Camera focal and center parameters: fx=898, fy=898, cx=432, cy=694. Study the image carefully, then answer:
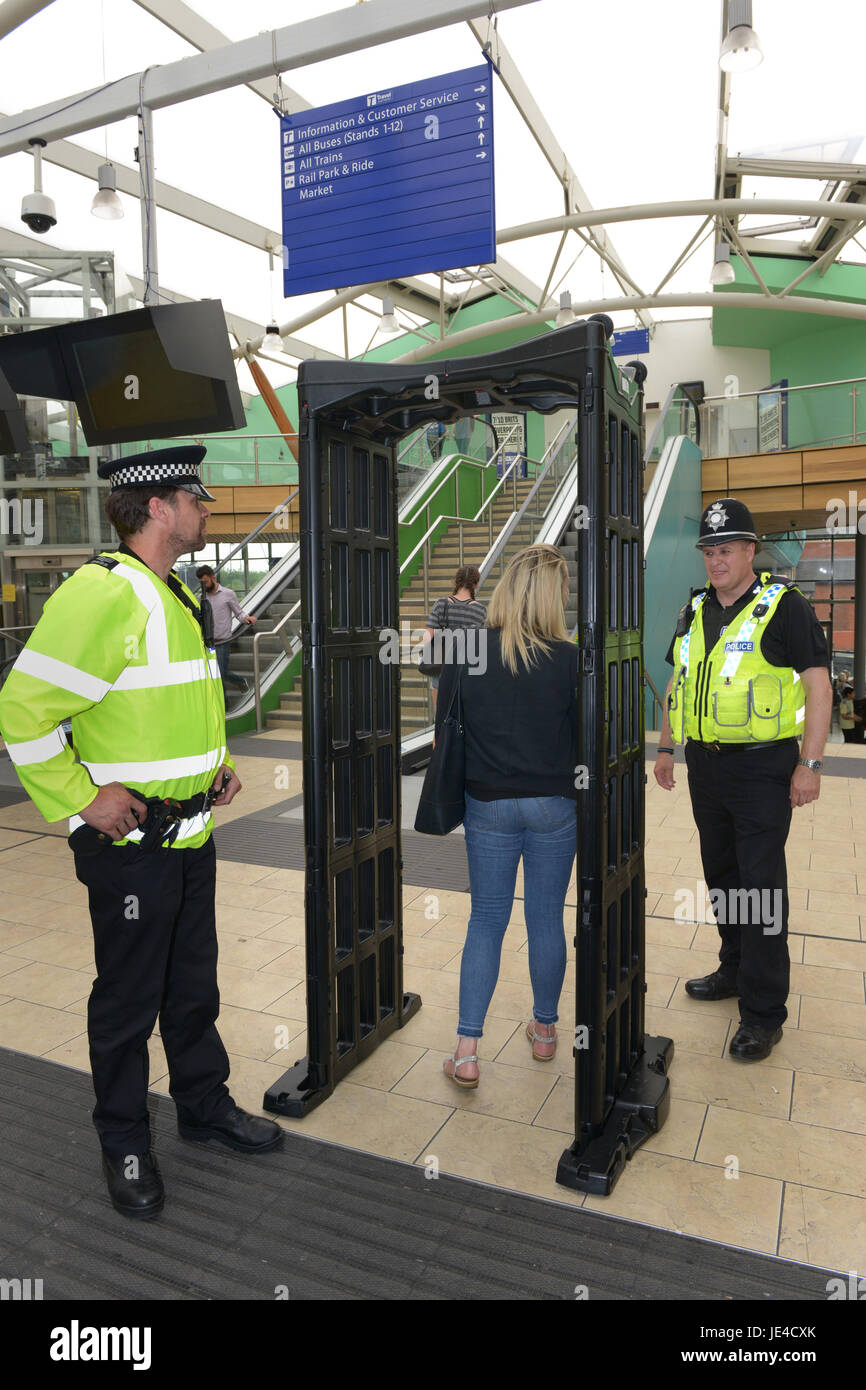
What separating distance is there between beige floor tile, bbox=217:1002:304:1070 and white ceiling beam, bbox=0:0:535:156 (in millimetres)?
4922

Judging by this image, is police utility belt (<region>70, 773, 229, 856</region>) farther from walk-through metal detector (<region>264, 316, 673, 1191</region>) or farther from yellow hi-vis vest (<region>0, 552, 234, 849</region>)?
walk-through metal detector (<region>264, 316, 673, 1191</region>)

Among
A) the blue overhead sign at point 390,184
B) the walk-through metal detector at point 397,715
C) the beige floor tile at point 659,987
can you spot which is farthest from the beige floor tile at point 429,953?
the blue overhead sign at point 390,184

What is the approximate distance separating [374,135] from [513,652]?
3.99 metres

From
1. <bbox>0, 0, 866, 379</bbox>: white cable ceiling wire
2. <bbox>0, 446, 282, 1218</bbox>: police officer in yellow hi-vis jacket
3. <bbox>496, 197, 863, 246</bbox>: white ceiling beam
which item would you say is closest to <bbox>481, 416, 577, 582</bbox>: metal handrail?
<bbox>496, 197, 863, 246</bbox>: white ceiling beam

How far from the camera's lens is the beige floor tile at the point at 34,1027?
283cm

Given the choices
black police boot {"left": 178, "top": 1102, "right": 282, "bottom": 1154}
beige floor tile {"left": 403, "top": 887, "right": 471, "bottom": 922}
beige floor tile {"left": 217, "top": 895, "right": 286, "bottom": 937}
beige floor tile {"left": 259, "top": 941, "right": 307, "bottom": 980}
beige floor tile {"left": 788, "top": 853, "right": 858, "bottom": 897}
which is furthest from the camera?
beige floor tile {"left": 788, "top": 853, "right": 858, "bottom": 897}

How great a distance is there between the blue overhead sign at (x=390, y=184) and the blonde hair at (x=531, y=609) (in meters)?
3.03

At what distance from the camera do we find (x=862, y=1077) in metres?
2.63

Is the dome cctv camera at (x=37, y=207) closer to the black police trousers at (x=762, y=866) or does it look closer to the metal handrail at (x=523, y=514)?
the metal handrail at (x=523, y=514)

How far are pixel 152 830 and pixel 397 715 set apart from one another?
1.00 m

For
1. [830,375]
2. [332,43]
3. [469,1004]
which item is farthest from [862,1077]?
[830,375]

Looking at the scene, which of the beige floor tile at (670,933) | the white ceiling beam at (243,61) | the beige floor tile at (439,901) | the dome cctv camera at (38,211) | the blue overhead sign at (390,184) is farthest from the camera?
the dome cctv camera at (38,211)

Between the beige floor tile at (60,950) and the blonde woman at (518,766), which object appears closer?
the blonde woman at (518,766)

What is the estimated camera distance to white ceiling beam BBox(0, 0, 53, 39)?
16.3ft
